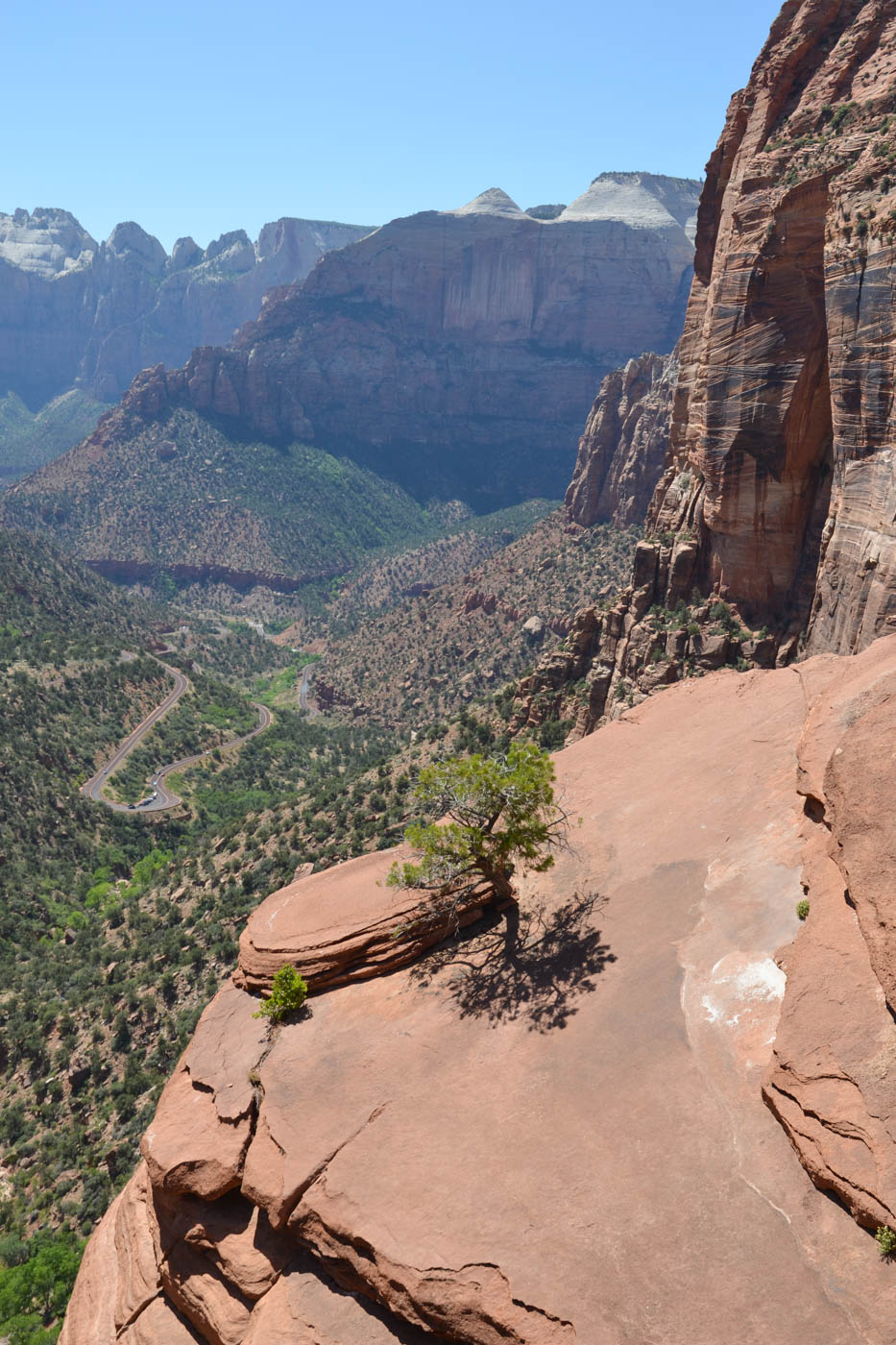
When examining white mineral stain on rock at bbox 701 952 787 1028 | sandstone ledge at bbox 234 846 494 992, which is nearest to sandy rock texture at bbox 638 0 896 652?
white mineral stain on rock at bbox 701 952 787 1028

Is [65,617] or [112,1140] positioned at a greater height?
[65,617]

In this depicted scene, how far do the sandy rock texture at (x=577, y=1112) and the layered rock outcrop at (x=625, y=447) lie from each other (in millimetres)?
99134

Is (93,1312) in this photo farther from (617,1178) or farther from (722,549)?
(722,549)

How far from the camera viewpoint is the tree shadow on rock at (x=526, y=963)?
20.4 m

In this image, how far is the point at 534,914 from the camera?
23859mm

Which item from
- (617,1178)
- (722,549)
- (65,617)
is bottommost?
(65,617)

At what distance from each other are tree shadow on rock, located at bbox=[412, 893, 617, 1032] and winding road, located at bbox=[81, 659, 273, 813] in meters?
70.3

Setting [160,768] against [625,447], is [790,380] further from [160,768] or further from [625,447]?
[625,447]

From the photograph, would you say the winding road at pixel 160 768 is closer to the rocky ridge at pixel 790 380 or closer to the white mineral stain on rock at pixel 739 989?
the rocky ridge at pixel 790 380

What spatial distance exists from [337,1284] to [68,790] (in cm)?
7500

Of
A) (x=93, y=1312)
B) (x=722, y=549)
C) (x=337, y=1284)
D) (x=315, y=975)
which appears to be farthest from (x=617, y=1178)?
(x=722, y=549)

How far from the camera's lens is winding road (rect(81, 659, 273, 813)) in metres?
87.8

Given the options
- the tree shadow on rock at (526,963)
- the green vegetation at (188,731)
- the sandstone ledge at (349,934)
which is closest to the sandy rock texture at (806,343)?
the tree shadow on rock at (526,963)

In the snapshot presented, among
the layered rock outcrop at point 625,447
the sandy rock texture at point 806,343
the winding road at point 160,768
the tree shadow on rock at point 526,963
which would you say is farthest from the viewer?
the layered rock outcrop at point 625,447
